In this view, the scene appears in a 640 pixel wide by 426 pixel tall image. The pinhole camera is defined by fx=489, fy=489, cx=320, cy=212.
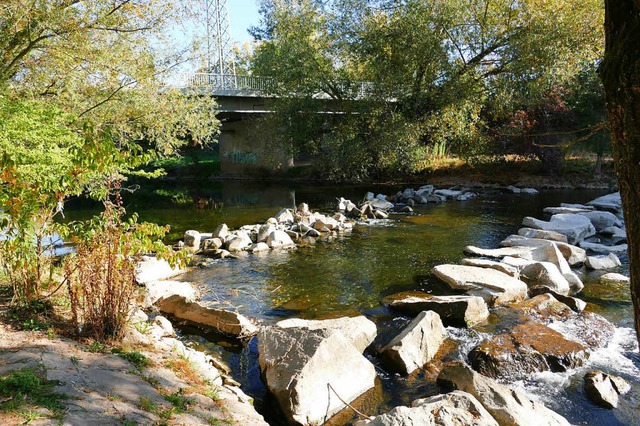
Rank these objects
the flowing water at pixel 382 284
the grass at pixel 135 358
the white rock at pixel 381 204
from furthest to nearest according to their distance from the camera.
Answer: the white rock at pixel 381 204 < the flowing water at pixel 382 284 < the grass at pixel 135 358

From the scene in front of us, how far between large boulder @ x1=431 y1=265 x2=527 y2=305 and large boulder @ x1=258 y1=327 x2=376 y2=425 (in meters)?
3.60

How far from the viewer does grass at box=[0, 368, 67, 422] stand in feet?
11.5

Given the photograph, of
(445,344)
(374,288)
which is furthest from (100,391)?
(374,288)

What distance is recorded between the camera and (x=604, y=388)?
18.1 ft

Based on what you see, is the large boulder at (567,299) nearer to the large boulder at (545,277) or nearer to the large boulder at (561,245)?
the large boulder at (545,277)

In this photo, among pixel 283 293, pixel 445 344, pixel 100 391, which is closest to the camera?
pixel 100 391

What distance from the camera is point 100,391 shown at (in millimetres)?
4023

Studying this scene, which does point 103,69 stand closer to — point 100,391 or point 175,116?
point 175,116

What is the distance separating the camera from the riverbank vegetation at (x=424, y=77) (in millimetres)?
21031

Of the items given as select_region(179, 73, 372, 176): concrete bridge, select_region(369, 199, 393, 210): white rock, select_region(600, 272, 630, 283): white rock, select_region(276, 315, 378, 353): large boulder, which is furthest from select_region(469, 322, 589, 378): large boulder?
select_region(179, 73, 372, 176): concrete bridge

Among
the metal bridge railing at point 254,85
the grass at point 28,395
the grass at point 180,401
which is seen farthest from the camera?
the metal bridge railing at point 254,85

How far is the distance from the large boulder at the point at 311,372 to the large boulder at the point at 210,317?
45.0 inches

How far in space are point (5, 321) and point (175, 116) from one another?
11557mm

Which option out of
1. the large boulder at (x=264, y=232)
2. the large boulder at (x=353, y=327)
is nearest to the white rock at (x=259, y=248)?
the large boulder at (x=264, y=232)
